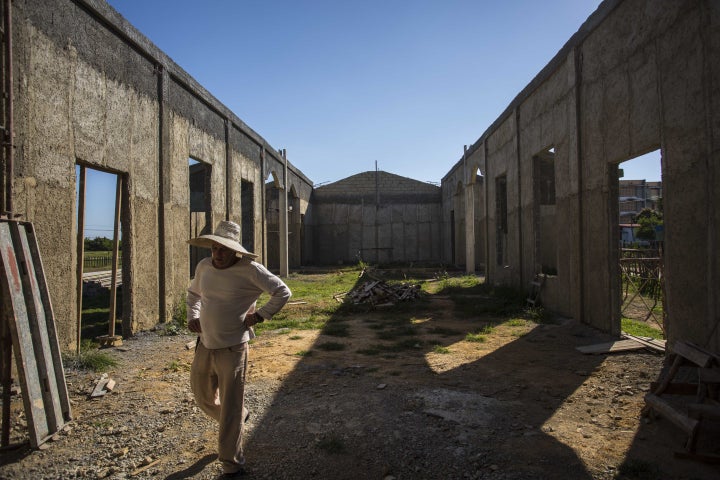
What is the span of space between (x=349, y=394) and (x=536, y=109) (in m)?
8.03

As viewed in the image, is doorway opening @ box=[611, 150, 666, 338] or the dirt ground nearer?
the dirt ground

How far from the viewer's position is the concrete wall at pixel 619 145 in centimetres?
470

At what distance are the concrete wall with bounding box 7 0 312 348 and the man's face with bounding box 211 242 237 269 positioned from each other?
3250mm

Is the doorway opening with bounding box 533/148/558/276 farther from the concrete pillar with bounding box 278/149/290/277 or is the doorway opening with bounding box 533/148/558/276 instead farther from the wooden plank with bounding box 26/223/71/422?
the wooden plank with bounding box 26/223/71/422

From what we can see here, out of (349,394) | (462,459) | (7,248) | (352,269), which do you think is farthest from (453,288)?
(7,248)

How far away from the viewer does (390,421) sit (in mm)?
4113

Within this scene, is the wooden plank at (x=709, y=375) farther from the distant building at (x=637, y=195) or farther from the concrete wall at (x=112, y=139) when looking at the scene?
the distant building at (x=637, y=195)

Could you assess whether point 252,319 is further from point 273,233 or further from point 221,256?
point 273,233

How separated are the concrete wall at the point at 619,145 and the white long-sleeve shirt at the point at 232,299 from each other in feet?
14.2

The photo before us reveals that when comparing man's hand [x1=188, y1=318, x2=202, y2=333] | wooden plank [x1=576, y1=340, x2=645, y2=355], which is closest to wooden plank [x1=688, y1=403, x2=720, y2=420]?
wooden plank [x1=576, y1=340, x2=645, y2=355]

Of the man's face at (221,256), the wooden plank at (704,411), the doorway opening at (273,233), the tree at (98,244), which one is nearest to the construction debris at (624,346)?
the wooden plank at (704,411)

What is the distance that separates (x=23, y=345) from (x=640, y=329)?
8.72m

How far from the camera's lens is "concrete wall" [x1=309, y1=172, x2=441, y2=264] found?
84.8 ft

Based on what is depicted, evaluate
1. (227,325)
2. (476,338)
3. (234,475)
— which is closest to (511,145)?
(476,338)
